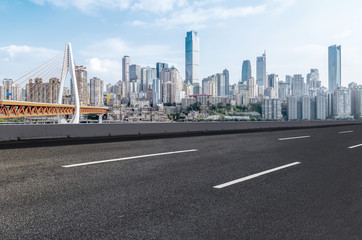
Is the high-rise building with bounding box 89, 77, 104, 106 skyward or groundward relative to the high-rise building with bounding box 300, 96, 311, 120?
skyward

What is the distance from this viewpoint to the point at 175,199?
4027mm

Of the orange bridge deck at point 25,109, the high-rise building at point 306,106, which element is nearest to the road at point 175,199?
the orange bridge deck at point 25,109

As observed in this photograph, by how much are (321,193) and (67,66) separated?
55519mm

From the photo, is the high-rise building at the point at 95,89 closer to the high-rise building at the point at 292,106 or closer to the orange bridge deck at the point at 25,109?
the high-rise building at the point at 292,106

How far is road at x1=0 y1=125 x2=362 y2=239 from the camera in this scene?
299 cm

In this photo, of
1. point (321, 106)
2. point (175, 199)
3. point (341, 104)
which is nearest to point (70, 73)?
point (175, 199)

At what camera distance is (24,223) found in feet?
9.92

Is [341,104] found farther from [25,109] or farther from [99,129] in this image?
[99,129]

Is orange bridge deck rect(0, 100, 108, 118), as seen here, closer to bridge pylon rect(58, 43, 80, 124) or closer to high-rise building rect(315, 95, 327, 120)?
bridge pylon rect(58, 43, 80, 124)

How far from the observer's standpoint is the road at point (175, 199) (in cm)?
299

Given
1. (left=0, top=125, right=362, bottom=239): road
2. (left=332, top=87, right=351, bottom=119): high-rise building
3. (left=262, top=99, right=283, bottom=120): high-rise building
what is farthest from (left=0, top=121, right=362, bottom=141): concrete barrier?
(left=332, top=87, right=351, bottom=119): high-rise building

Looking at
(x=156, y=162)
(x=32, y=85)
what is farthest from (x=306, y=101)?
(x=156, y=162)

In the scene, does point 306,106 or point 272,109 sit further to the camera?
point 272,109

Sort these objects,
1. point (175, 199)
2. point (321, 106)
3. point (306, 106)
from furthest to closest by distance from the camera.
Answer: point (306, 106), point (321, 106), point (175, 199)
